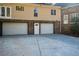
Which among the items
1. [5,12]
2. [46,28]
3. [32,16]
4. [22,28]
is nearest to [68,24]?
[46,28]

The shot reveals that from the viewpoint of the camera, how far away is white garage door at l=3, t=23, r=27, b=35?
16031mm

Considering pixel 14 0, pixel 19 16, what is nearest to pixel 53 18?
pixel 19 16

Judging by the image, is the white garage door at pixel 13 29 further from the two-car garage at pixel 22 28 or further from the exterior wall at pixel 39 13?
the exterior wall at pixel 39 13

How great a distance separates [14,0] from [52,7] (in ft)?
39.3

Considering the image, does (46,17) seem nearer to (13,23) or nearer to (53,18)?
(53,18)

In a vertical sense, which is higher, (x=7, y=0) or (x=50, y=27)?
(x=7, y=0)

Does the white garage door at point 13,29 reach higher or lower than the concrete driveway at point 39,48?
higher

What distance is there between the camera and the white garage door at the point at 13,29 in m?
16.0

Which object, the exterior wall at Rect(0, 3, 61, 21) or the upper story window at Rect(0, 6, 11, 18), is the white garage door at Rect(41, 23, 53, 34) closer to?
the exterior wall at Rect(0, 3, 61, 21)

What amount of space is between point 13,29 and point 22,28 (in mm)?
997

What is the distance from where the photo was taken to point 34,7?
56.9ft

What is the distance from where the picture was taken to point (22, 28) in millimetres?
16750

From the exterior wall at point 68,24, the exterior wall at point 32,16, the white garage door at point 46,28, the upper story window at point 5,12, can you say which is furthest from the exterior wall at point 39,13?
the exterior wall at point 68,24

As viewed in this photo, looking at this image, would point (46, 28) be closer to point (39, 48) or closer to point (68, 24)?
point (68, 24)
